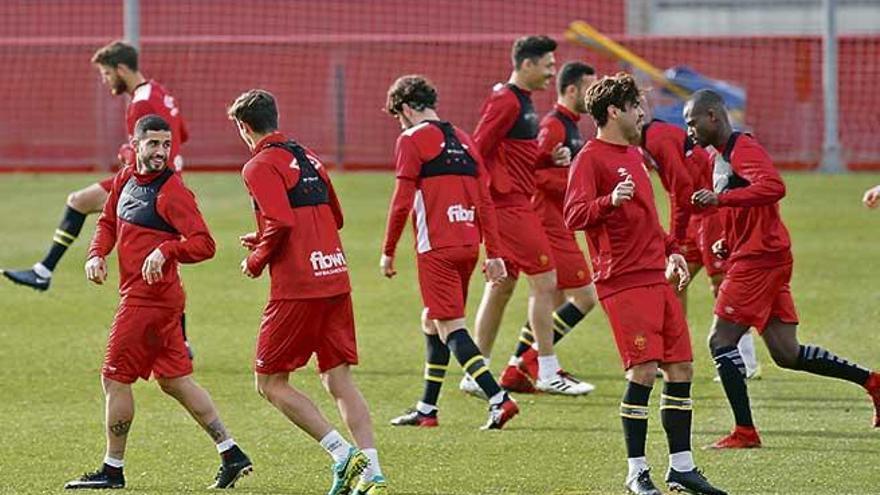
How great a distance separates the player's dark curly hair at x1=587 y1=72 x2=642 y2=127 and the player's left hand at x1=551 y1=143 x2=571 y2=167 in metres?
3.19

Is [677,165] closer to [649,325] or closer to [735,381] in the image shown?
[735,381]

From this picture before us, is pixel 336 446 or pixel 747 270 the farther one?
pixel 747 270

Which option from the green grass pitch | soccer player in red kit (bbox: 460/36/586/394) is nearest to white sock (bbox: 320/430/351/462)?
the green grass pitch

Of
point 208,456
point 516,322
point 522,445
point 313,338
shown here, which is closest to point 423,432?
point 522,445

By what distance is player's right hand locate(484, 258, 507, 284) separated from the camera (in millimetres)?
10461

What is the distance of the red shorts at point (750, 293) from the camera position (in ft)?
31.8

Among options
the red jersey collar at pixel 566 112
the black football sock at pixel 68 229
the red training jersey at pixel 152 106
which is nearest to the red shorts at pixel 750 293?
the red jersey collar at pixel 566 112

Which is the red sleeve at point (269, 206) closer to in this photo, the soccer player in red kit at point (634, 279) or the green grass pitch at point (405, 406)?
the green grass pitch at point (405, 406)

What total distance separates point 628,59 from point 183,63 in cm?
690

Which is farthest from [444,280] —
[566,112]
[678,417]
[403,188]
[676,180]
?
[678,417]

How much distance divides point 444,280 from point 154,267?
2.56 meters

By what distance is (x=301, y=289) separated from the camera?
333 inches

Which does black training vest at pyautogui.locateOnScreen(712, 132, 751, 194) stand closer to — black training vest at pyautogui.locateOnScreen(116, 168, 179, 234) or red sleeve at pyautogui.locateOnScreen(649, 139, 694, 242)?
red sleeve at pyautogui.locateOnScreen(649, 139, 694, 242)

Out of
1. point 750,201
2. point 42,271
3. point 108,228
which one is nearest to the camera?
Result: point 108,228
